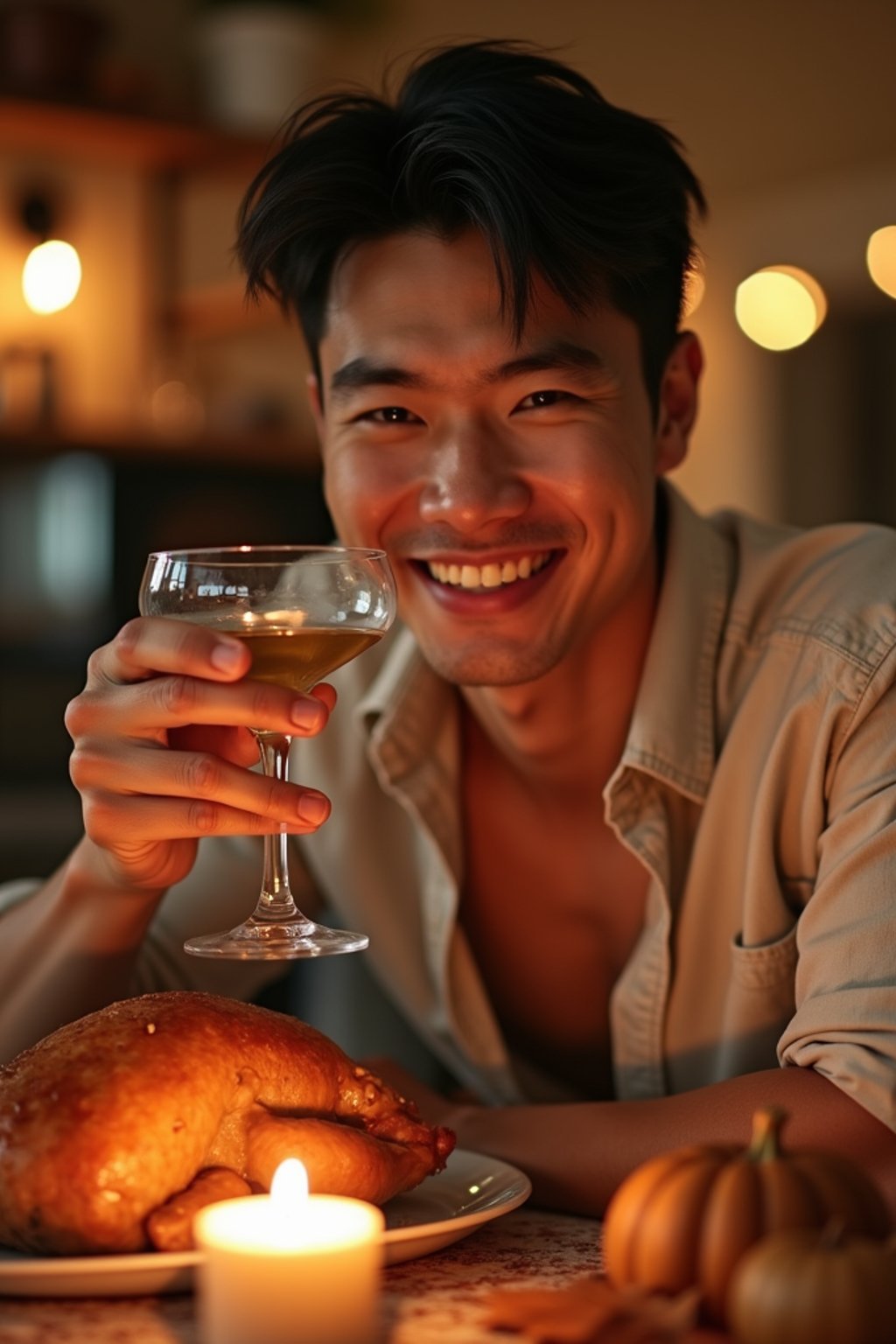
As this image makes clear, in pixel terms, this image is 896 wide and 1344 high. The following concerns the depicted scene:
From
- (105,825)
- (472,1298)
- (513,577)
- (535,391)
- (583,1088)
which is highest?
(535,391)

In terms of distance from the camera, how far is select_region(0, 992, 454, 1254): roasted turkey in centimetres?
96

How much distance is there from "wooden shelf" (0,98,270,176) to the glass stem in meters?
3.57

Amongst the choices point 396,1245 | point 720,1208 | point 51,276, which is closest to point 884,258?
point 51,276

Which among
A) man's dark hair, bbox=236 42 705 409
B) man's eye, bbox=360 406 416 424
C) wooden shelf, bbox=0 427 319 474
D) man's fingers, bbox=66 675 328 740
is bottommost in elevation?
man's fingers, bbox=66 675 328 740

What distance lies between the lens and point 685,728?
168 centimetres

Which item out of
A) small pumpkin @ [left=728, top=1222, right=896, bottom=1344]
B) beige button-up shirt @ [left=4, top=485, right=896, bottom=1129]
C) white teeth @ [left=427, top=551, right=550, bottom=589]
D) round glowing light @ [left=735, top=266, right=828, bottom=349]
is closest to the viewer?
small pumpkin @ [left=728, top=1222, right=896, bottom=1344]

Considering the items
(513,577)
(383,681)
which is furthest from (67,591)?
(513,577)

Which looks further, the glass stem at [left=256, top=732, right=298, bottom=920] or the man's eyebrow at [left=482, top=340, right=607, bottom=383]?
the man's eyebrow at [left=482, top=340, right=607, bottom=383]

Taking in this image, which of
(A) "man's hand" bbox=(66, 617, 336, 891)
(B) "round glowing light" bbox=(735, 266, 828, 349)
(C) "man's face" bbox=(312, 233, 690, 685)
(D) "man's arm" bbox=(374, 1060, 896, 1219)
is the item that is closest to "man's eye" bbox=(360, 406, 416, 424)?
(C) "man's face" bbox=(312, 233, 690, 685)

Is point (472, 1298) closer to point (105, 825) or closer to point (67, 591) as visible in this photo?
point (105, 825)

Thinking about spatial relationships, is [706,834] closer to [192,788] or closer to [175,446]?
[192,788]

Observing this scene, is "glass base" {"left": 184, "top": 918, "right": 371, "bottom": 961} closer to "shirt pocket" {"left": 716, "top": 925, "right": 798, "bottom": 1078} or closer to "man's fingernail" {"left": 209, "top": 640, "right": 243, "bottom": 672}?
"man's fingernail" {"left": 209, "top": 640, "right": 243, "bottom": 672}

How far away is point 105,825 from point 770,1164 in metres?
0.69

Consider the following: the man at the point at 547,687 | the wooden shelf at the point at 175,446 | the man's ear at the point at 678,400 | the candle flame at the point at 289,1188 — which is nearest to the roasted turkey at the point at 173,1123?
the candle flame at the point at 289,1188
